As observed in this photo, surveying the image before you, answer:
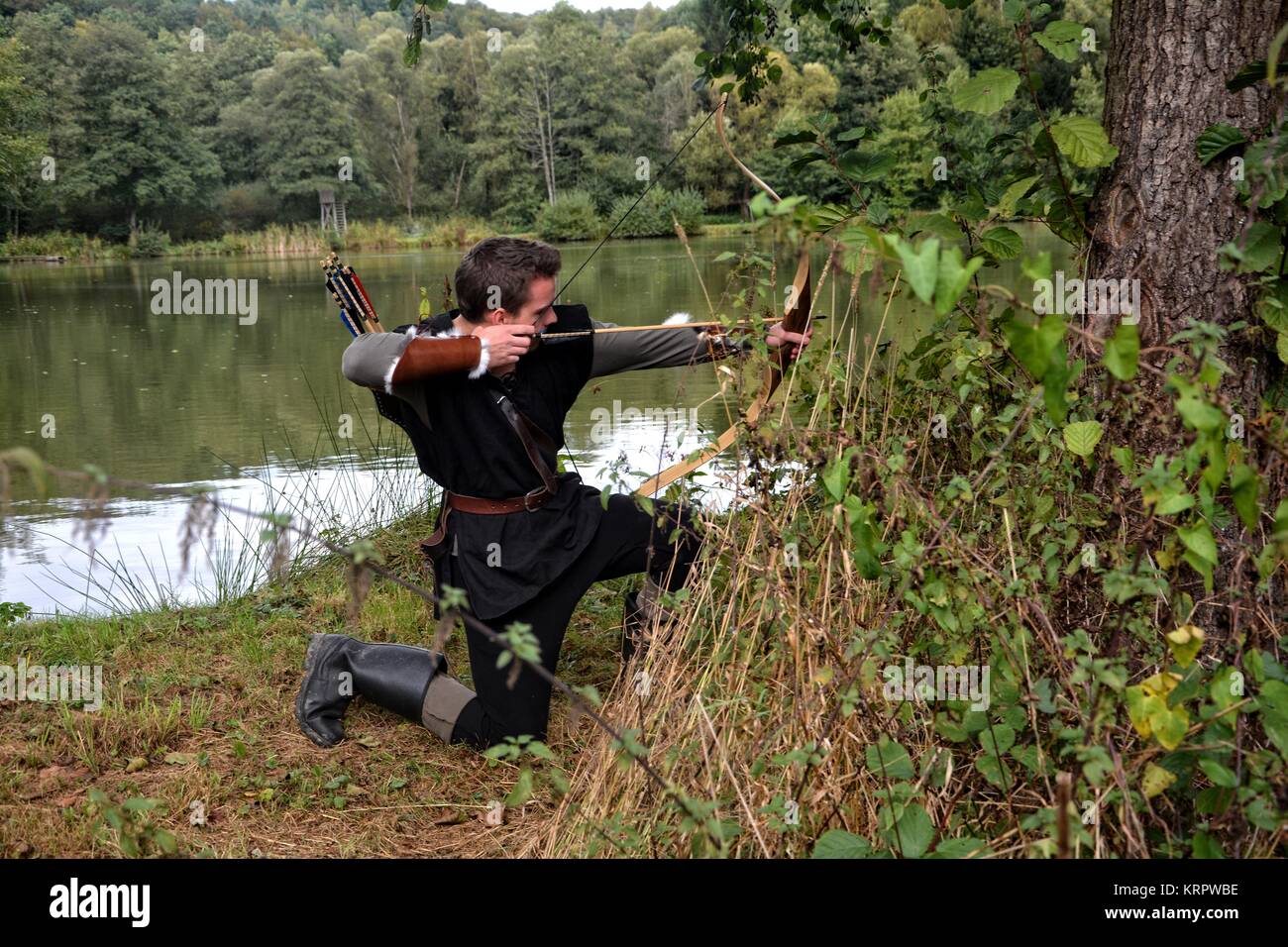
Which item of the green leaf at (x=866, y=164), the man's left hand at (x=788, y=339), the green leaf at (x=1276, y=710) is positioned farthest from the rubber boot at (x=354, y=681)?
the green leaf at (x=1276, y=710)

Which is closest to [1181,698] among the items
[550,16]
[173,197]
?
[173,197]

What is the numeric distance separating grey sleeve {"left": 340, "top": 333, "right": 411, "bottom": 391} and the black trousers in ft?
2.32

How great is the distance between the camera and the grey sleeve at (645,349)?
369 centimetres

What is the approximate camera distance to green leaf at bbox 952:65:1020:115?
307cm

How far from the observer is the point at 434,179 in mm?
53188

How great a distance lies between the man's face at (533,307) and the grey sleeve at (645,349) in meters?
0.21

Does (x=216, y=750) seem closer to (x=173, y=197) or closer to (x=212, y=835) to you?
(x=212, y=835)

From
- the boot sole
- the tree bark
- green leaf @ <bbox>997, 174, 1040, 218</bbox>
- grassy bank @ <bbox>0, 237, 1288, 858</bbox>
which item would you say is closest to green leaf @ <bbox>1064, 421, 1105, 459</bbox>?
grassy bank @ <bbox>0, 237, 1288, 858</bbox>

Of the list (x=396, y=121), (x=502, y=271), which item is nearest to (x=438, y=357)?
(x=502, y=271)

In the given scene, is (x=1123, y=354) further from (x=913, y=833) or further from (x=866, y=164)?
(x=866, y=164)

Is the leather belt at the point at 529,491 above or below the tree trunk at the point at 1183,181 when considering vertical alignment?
below

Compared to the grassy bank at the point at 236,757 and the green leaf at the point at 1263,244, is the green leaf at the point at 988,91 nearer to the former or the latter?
the green leaf at the point at 1263,244

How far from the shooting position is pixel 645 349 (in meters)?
3.71

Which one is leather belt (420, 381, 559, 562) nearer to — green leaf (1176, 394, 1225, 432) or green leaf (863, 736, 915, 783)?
green leaf (863, 736, 915, 783)
